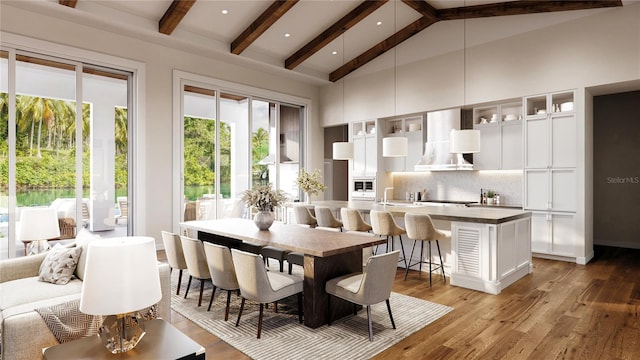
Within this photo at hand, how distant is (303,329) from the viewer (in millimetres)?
3111

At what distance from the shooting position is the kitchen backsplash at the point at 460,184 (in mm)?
6801

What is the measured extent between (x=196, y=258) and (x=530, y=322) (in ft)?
9.99

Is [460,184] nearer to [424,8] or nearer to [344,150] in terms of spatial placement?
[344,150]

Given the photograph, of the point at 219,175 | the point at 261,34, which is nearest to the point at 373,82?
the point at 261,34

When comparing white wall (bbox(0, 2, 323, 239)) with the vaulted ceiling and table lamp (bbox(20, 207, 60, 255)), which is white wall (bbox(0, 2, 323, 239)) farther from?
table lamp (bbox(20, 207, 60, 255))

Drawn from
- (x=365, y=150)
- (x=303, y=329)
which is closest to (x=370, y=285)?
(x=303, y=329)

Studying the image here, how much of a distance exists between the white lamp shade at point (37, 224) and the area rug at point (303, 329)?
1.50 m

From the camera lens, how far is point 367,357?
8.68 ft

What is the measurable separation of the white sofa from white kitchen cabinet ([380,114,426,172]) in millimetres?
5957

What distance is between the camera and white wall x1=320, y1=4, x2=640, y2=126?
17.0 feet

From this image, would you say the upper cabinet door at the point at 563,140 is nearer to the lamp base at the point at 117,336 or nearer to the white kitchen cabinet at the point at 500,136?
the white kitchen cabinet at the point at 500,136

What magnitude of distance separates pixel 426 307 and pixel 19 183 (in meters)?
5.40

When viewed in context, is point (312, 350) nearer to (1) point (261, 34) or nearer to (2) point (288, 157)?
(1) point (261, 34)

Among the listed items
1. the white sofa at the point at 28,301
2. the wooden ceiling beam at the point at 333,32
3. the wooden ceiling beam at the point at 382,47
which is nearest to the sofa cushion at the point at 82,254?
the white sofa at the point at 28,301
